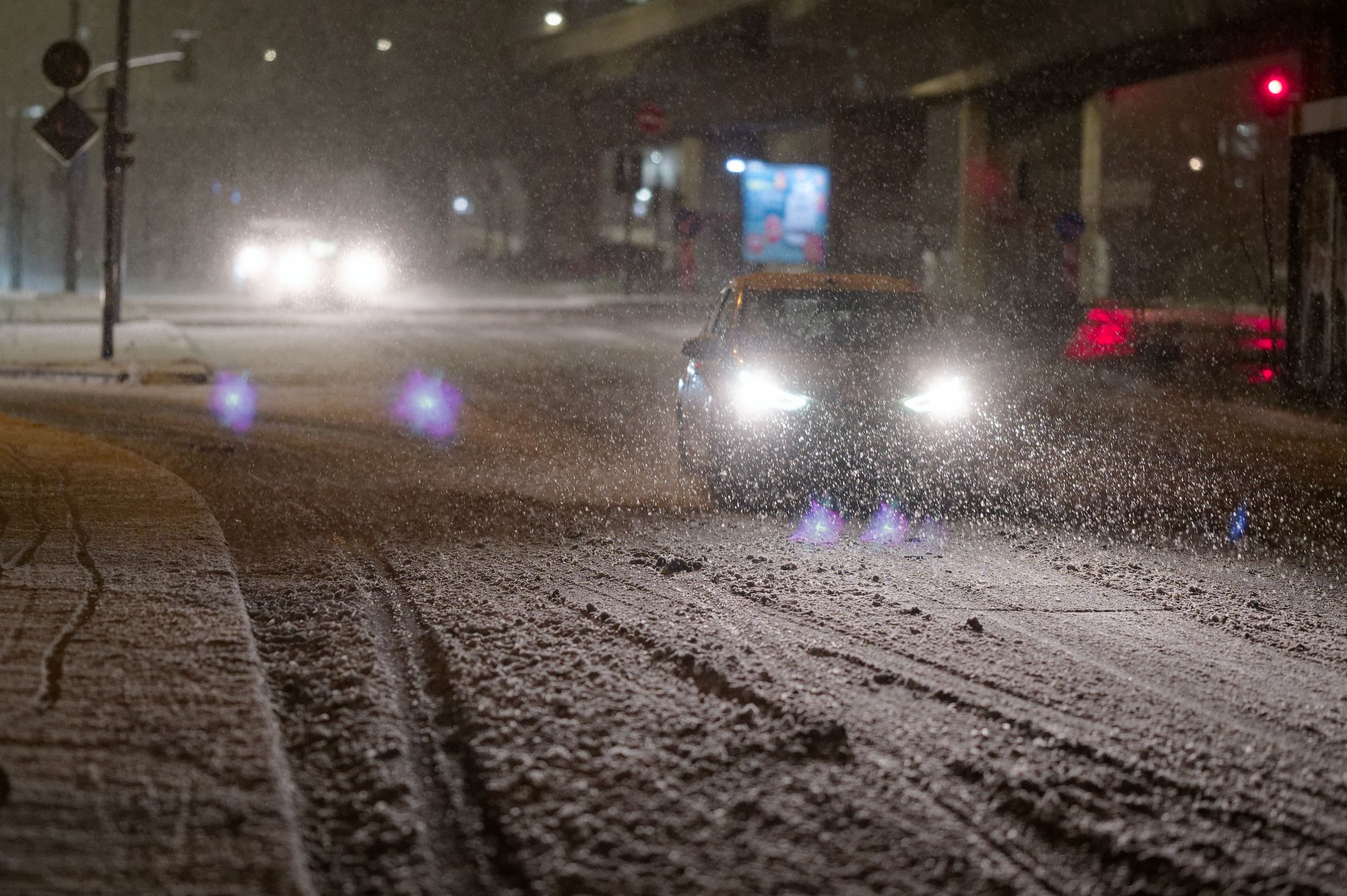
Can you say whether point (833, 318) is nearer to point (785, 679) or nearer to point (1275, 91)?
point (785, 679)

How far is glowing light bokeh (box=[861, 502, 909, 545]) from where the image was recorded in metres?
8.30

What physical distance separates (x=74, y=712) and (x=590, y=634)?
2032 millimetres

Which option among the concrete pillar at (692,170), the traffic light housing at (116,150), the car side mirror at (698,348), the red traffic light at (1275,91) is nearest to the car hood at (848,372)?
the car side mirror at (698,348)

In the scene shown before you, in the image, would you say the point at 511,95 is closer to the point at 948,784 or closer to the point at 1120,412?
the point at 1120,412

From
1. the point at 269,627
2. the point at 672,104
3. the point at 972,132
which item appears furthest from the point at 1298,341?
the point at 672,104

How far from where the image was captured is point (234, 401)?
1575 centimetres

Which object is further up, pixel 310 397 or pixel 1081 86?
pixel 1081 86

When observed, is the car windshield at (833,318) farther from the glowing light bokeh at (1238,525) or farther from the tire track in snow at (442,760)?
the tire track in snow at (442,760)

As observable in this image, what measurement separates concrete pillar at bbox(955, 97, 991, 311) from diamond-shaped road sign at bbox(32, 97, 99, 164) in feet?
81.9

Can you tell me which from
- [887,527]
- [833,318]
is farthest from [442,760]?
[833,318]

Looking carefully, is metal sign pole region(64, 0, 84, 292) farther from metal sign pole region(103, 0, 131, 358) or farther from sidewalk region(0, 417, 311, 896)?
sidewalk region(0, 417, 311, 896)

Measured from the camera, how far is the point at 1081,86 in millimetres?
34812

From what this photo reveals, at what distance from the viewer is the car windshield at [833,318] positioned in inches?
413

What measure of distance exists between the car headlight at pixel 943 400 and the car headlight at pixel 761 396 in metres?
0.72
